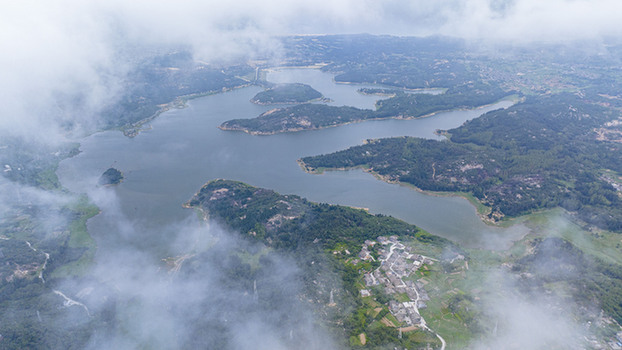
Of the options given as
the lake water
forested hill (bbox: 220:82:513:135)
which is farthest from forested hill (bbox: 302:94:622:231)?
forested hill (bbox: 220:82:513:135)

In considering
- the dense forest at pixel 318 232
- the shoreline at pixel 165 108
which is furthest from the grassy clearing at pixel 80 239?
the shoreline at pixel 165 108

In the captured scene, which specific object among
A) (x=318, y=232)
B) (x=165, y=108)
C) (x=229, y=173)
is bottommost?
(x=165, y=108)

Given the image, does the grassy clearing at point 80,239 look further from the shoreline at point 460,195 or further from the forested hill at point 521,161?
the forested hill at point 521,161

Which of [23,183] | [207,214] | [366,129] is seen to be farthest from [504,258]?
[23,183]

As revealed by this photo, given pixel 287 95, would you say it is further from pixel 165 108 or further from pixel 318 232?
pixel 318 232

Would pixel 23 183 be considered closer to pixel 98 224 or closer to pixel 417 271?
pixel 98 224

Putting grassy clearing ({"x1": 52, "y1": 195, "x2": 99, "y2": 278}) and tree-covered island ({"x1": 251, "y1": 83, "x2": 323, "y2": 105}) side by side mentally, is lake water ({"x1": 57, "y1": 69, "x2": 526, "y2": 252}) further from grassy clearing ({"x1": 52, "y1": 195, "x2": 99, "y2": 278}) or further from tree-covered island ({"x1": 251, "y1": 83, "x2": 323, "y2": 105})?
tree-covered island ({"x1": 251, "y1": 83, "x2": 323, "y2": 105})

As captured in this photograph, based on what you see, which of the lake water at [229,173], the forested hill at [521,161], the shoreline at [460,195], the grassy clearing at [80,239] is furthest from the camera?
the forested hill at [521,161]

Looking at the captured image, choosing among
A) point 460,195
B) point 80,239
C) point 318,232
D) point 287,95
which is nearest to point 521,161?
point 460,195
